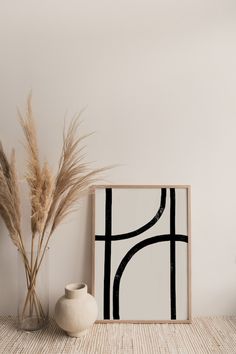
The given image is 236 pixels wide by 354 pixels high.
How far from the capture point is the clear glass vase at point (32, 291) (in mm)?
1705

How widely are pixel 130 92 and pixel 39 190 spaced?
2.05ft

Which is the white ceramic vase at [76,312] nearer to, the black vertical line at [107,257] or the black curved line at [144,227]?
the black vertical line at [107,257]

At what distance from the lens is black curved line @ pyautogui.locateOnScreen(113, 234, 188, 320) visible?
70.3 inches

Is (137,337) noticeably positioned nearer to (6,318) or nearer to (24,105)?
(6,318)

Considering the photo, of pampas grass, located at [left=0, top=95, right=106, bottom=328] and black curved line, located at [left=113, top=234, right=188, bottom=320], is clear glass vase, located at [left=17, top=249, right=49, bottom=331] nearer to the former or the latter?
pampas grass, located at [left=0, top=95, right=106, bottom=328]

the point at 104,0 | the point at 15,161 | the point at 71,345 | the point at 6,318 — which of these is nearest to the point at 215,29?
the point at 104,0

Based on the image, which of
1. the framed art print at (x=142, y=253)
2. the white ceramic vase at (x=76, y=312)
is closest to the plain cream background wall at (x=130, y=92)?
the framed art print at (x=142, y=253)

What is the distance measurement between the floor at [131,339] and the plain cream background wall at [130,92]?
0.25 metres

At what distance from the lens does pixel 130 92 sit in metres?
1.80

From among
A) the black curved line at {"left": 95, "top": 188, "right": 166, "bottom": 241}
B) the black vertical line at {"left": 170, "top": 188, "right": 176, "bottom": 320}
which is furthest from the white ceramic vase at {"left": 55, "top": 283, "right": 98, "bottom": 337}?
the black vertical line at {"left": 170, "top": 188, "right": 176, "bottom": 320}

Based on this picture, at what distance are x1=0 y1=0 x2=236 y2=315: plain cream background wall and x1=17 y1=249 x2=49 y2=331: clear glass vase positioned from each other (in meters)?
0.08

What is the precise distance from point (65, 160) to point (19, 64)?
0.52m

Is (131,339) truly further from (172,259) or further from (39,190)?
(39,190)

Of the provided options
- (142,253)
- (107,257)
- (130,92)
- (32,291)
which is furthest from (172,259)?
(130,92)
